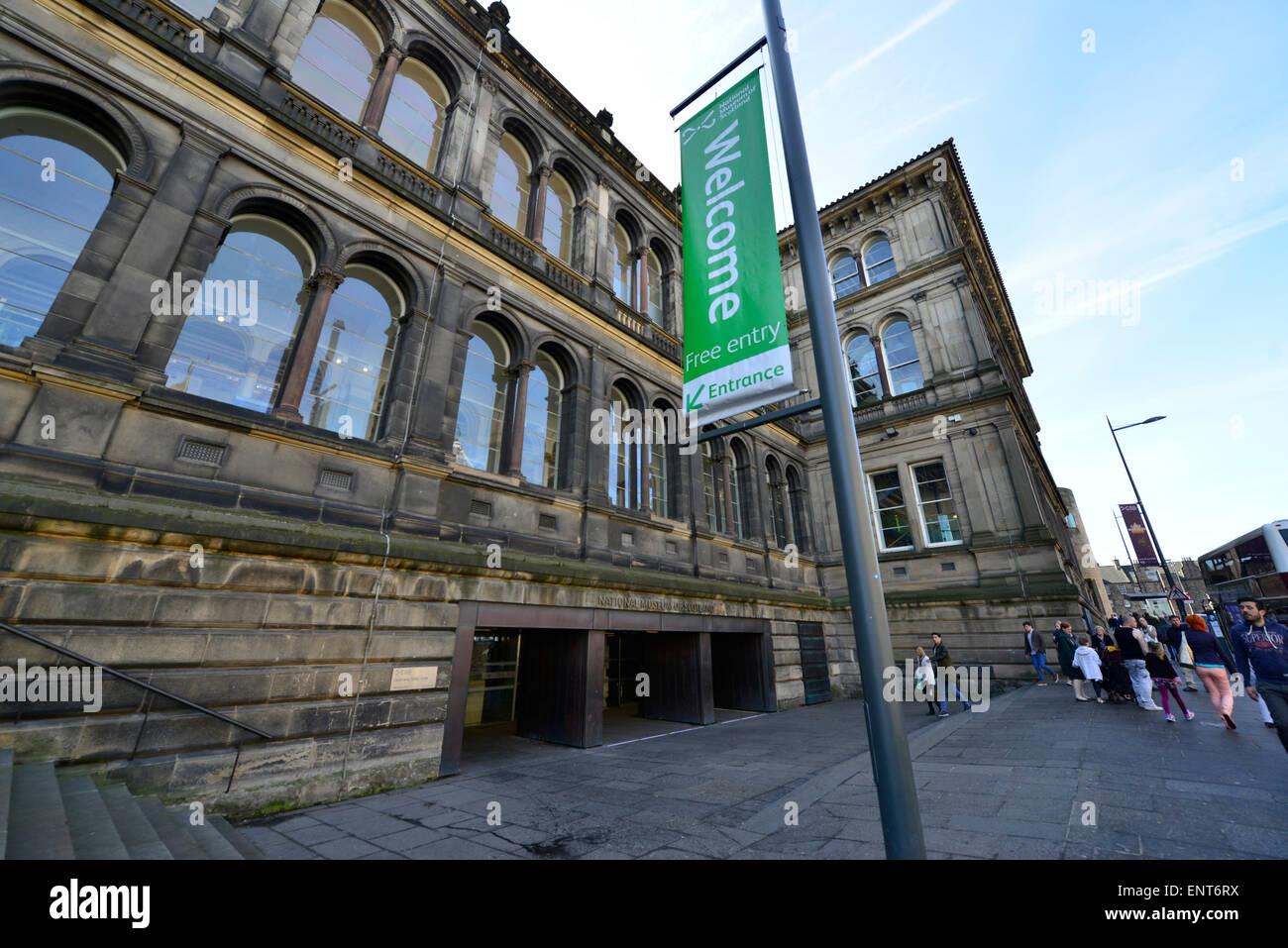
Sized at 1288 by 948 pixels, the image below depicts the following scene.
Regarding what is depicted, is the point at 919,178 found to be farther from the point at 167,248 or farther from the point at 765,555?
the point at 167,248

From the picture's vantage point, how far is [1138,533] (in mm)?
21234

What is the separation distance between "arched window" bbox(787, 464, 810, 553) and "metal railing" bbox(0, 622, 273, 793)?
17.1 m

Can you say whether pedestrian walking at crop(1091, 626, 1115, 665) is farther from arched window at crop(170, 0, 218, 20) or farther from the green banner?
arched window at crop(170, 0, 218, 20)

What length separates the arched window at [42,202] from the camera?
5859 mm

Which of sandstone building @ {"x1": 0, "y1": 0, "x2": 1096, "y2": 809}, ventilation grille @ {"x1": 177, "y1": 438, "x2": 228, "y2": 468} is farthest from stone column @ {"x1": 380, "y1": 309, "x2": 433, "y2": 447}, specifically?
ventilation grille @ {"x1": 177, "y1": 438, "x2": 228, "y2": 468}

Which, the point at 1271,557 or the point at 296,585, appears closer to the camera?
the point at 296,585

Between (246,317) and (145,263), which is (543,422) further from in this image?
(145,263)

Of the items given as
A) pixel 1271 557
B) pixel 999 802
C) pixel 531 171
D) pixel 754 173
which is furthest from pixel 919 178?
pixel 999 802

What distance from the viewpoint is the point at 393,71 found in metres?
10.1

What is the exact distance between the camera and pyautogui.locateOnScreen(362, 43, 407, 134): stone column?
9680 mm

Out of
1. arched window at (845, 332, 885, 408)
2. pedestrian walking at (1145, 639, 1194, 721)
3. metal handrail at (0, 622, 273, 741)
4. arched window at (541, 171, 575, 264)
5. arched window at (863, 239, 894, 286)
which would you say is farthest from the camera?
Result: arched window at (863, 239, 894, 286)

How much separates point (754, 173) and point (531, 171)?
10.6 metres

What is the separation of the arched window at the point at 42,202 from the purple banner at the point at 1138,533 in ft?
102

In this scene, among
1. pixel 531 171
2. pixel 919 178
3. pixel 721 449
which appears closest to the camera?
pixel 531 171
